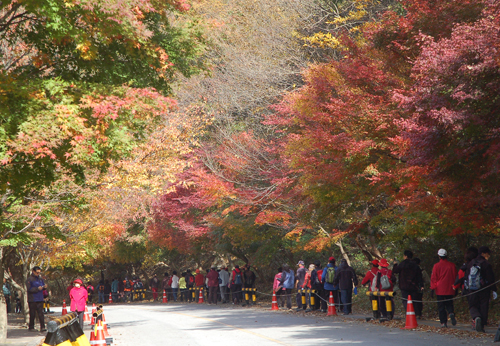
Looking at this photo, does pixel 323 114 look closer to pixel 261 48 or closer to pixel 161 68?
pixel 161 68

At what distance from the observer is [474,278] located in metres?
11.6

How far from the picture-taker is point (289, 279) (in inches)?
852

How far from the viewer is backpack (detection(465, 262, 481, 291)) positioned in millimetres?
11523

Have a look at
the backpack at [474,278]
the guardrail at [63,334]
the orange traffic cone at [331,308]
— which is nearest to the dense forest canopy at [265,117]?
the backpack at [474,278]

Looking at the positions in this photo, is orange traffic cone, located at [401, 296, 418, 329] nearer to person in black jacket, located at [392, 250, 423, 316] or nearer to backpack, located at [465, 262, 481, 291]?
person in black jacket, located at [392, 250, 423, 316]

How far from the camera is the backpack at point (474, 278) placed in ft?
37.8

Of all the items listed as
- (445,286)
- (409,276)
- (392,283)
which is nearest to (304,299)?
(392,283)

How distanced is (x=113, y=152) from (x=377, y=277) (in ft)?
28.4

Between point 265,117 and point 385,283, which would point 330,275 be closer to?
point 385,283

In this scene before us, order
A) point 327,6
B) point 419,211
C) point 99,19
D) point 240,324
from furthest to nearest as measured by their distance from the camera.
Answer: point 327,6 < point 240,324 < point 419,211 < point 99,19

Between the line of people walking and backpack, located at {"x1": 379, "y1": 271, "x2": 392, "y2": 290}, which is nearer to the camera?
the line of people walking

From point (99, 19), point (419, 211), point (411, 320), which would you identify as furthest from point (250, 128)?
point (99, 19)

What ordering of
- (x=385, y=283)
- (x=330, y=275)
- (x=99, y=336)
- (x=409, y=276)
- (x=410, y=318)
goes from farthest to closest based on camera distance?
(x=330, y=275) → (x=385, y=283) → (x=409, y=276) → (x=410, y=318) → (x=99, y=336)

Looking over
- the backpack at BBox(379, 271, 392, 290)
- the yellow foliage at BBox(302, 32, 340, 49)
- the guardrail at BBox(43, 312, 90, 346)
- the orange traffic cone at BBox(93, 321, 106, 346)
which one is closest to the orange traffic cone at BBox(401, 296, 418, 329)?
the backpack at BBox(379, 271, 392, 290)
